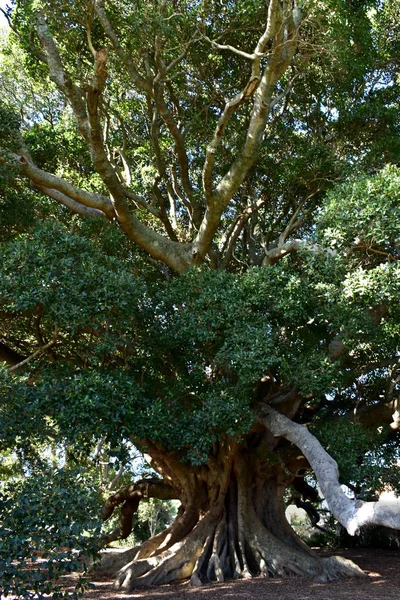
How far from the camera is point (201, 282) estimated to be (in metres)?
9.22

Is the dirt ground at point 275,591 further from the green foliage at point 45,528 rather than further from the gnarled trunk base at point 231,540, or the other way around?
the green foliage at point 45,528

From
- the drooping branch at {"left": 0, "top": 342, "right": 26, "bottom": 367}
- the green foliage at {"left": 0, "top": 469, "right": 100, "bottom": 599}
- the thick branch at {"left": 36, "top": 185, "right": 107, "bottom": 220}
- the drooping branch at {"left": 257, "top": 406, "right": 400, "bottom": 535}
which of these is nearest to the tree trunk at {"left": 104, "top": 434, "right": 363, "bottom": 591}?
the drooping branch at {"left": 257, "top": 406, "right": 400, "bottom": 535}

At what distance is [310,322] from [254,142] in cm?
307

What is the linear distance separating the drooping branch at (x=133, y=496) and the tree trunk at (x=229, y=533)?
1.06m

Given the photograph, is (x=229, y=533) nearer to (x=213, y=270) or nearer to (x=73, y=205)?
(x=213, y=270)

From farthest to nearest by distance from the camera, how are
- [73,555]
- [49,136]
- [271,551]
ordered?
[49,136]
[271,551]
[73,555]

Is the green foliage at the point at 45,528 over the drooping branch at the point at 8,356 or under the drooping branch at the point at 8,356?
under

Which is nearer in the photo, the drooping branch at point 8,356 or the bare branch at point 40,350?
the bare branch at point 40,350

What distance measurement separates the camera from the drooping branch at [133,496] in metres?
12.9

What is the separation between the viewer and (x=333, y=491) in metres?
6.59

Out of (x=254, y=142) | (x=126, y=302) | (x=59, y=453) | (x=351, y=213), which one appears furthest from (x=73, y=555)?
(x=59, y=453)

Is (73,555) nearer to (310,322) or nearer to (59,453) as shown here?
(310,322)

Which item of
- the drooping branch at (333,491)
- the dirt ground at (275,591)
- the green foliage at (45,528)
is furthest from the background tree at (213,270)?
the green foliage at (45,528)

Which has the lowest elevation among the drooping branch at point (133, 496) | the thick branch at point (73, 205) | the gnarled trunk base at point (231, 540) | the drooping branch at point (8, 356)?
the gnarled trunk base at point (231, 540)
